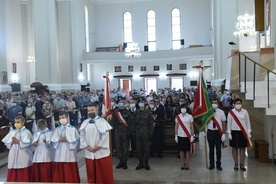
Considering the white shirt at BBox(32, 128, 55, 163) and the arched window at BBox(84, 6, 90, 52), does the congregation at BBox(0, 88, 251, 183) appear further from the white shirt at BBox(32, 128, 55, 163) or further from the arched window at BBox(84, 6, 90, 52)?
the arched window at BBox(84, 6, 90, 52)

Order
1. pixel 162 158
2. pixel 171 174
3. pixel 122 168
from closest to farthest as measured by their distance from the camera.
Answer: pixel 171 174 < pixel 122 168 < pixel 162 158

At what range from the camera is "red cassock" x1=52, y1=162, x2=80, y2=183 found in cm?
635

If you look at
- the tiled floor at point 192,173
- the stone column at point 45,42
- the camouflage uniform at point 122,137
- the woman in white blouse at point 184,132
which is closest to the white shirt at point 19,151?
the tiled floor at point 192,173

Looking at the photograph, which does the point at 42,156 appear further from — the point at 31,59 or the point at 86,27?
the point at 86,27

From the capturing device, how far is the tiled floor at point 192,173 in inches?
276

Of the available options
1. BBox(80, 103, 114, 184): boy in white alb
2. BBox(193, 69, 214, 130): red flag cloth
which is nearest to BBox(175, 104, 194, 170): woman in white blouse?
BBox(193, 69, 214, 130): red flag cloth

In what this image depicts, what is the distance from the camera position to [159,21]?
35.4 metres

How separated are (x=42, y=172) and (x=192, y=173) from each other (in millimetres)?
3713

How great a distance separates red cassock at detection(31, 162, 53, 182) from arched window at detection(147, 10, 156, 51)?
30246 mm

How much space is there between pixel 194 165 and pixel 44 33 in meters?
19.0

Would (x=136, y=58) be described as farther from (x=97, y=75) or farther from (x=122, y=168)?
(x=122, y=168)

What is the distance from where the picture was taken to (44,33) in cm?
2358

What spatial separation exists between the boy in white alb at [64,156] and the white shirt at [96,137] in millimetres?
247

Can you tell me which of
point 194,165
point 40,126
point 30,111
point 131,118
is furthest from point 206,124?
point 30,111
